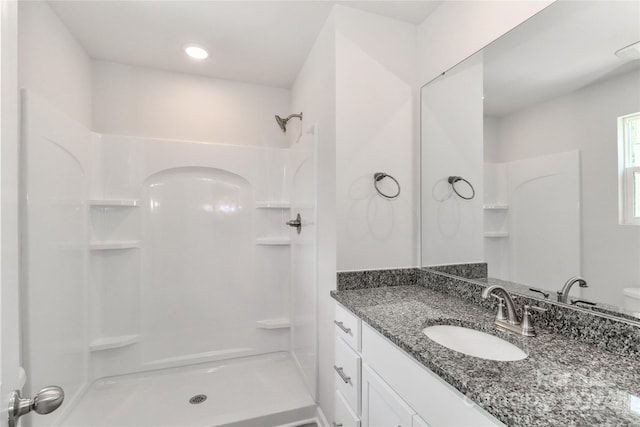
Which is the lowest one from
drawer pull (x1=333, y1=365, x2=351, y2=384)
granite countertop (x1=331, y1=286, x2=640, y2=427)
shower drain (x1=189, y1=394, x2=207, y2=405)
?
shower drain (x1=189, y1=394, x2=207, y2=405)

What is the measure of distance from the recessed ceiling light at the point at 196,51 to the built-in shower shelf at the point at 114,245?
154cm

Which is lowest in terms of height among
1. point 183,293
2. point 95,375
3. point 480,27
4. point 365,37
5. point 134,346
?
point 95,375

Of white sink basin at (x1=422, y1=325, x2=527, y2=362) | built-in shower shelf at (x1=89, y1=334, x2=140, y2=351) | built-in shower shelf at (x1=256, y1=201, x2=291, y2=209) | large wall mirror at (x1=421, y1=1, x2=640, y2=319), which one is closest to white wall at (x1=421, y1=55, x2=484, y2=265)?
large wall mirror at (x1=421, y1=1, x2=640, y2=319)

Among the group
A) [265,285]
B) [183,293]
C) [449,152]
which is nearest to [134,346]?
[183,293]

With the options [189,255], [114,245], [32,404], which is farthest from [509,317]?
[114,245]

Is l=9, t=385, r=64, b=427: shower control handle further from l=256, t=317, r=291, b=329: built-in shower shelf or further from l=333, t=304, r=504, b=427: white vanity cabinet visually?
l=256, t=317, r=291, b=329: built-in shower shelf

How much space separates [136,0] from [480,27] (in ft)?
6.21

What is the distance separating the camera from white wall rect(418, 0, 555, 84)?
120 cm

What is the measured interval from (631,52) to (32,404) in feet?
5.98

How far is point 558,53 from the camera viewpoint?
108cm

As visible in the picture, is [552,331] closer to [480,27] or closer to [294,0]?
[480,27]

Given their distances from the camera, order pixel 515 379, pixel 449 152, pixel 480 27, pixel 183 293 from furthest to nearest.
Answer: pixel 183 293, pixel 449 152, pixel 480 27, pixel 515 379

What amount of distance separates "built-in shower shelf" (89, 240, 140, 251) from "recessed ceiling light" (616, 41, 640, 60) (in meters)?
2.87

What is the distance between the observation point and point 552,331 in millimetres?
993
